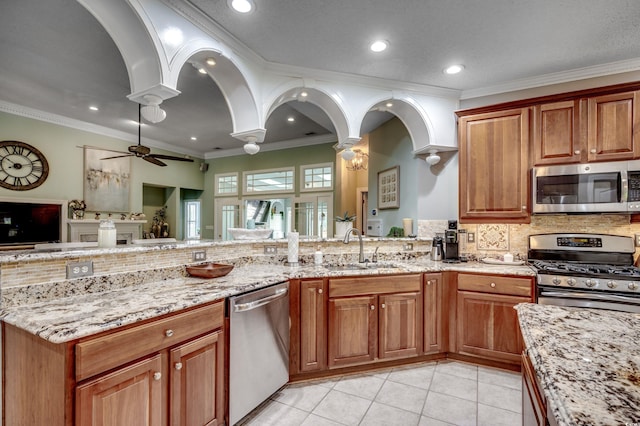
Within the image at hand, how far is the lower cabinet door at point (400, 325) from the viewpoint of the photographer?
266 cm

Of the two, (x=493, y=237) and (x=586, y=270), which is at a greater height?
(x=493, y=237)

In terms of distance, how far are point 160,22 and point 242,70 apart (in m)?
0.74

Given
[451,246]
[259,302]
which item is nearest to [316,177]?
[451,246]

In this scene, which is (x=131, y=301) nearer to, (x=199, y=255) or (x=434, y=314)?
(x=199, y=255)

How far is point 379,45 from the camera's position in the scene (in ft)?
8.47

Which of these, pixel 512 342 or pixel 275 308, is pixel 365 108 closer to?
pixel 275 308

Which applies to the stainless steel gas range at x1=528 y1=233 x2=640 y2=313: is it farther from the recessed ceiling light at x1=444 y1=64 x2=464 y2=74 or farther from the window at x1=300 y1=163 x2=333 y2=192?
the window at x1=300 y1=163 x2=333 y2=192

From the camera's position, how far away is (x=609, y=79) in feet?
9.66

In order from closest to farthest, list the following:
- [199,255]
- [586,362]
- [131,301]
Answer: [586,362]
[131,301]
[199,255]

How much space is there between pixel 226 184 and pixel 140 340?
7048 mm

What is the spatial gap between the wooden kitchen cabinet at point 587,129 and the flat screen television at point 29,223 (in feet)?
23.7

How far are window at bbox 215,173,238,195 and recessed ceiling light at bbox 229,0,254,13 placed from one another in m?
6.04

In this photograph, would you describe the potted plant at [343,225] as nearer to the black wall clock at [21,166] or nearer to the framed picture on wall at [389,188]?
the framed picture on wall at [389,188]

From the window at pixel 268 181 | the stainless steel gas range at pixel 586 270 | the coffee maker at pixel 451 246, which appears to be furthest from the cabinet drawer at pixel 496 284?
the window at pixel 268 181
